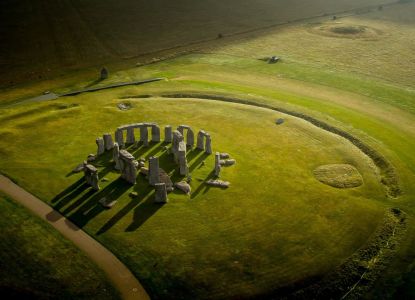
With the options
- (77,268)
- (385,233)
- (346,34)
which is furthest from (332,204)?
(346,34)

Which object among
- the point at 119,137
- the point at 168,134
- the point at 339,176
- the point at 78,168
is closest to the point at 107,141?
the point at 119,137

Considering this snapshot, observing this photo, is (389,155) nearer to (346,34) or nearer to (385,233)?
(385,233)

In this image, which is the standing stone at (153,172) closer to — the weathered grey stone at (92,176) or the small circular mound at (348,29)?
the weathered grey stone at (92,176)

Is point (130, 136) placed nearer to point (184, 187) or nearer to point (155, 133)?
point (155, 133)

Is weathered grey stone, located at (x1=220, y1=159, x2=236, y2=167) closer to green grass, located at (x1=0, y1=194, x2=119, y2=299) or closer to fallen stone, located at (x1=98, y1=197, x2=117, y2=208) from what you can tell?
fallen stone, located at (x1=98, y1=197, x2=117, y2=208)

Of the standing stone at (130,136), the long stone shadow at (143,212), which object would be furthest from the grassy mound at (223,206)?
the standing stone at (130,136)

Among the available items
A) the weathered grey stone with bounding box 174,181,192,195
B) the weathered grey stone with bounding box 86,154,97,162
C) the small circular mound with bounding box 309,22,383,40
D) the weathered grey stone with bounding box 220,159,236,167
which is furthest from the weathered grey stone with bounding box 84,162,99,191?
the small circular mound with bounding box 309,22,383,40
